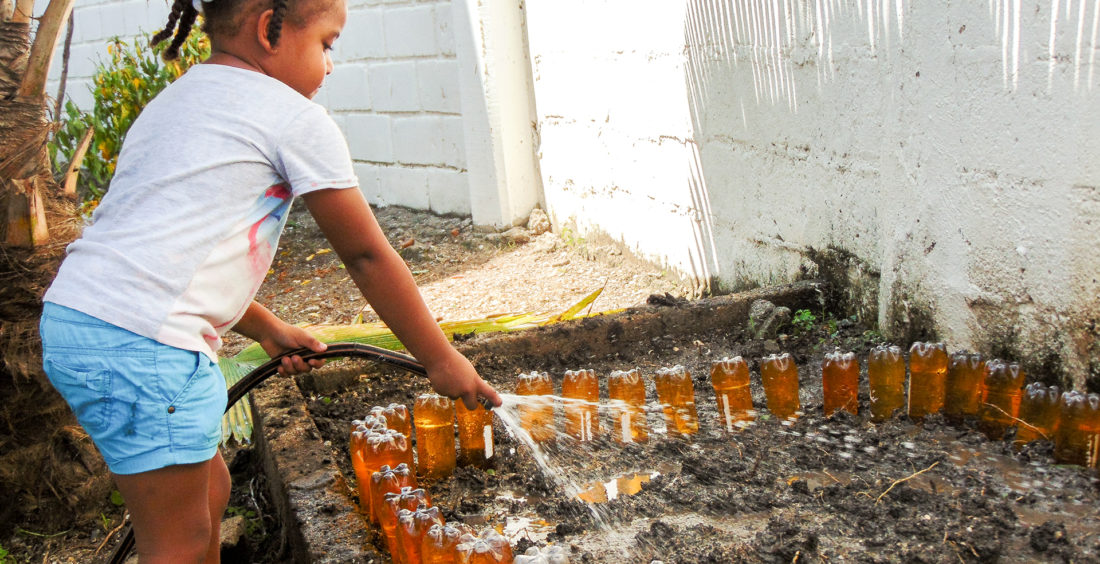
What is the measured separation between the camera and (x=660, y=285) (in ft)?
18.6

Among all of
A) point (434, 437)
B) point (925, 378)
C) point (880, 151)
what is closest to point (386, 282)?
point (434, 437)

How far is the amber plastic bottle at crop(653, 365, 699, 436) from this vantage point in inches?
129

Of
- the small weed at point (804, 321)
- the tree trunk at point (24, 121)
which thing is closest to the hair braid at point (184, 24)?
the tree trunk at point (24, 121)

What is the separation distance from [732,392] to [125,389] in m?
2.05

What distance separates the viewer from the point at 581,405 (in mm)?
3316

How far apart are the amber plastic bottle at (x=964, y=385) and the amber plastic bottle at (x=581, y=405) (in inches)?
47.4

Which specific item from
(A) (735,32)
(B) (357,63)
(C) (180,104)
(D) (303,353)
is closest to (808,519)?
(D) (303,353)

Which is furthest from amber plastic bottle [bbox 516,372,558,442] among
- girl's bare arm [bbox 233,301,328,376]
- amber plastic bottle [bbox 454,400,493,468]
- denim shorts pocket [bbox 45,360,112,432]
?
denim shorts pocket [bbox 45,360,112,432]

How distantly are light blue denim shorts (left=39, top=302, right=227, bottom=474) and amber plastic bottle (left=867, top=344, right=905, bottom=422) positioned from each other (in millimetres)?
2223

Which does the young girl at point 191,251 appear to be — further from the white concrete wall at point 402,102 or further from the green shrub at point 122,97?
the green shrub at point 122,97

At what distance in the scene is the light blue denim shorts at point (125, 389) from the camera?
6.49 feet

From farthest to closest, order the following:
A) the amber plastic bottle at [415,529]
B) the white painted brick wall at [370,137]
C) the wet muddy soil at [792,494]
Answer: the white painted brick wall at [370,137]
the wet muddy soil at [792,494]
the amber plastic bottle at [415,529]

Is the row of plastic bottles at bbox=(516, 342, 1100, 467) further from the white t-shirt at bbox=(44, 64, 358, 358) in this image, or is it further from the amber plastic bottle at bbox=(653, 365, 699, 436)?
the white t-shirt at bbox=(44, 64, 358, 358)

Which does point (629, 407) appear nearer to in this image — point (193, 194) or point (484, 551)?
point (484, 551)
